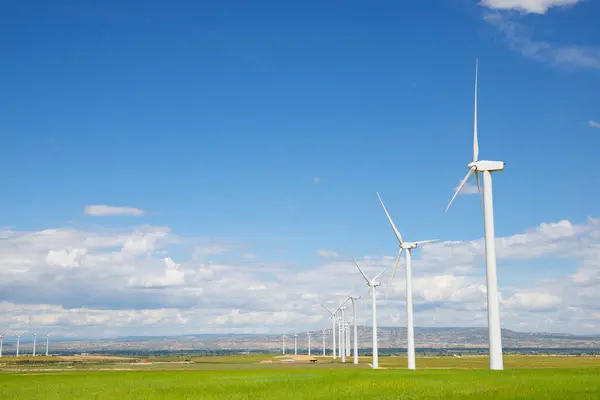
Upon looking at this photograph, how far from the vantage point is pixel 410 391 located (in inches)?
1826

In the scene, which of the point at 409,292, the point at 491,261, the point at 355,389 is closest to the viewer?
the point at 355,389

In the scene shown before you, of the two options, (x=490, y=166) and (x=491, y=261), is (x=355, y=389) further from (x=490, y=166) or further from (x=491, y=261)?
(x=490, y=166)

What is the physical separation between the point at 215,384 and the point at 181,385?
9.95ft

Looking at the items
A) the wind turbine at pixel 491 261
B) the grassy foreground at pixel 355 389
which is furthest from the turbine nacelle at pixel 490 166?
the grassy foreground at pixel 355 389

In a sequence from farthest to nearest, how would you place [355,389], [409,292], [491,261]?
[409,292], [491,261], [355,389]

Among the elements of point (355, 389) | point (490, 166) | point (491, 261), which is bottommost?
point (355, 389)

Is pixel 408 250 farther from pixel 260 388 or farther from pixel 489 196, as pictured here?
pixel 260 388

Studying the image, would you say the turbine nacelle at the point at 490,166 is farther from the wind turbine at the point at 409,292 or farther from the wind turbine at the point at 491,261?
the wind turbine at the point at 409,292

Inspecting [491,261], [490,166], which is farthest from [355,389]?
[490,166]

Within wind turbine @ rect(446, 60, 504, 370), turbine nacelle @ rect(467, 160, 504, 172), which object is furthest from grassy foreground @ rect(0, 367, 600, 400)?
turbine nacelle @ rect(467, 160, 504, 172)

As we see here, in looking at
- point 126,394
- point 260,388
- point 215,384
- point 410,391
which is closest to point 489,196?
point 410,391

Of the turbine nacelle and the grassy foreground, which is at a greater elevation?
the turbine nacelle

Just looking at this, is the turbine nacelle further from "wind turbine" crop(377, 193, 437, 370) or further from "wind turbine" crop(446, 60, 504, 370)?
"wind turbine" crop(377, 193, 437, 370)

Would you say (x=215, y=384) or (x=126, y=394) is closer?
(x=126, y=394)
